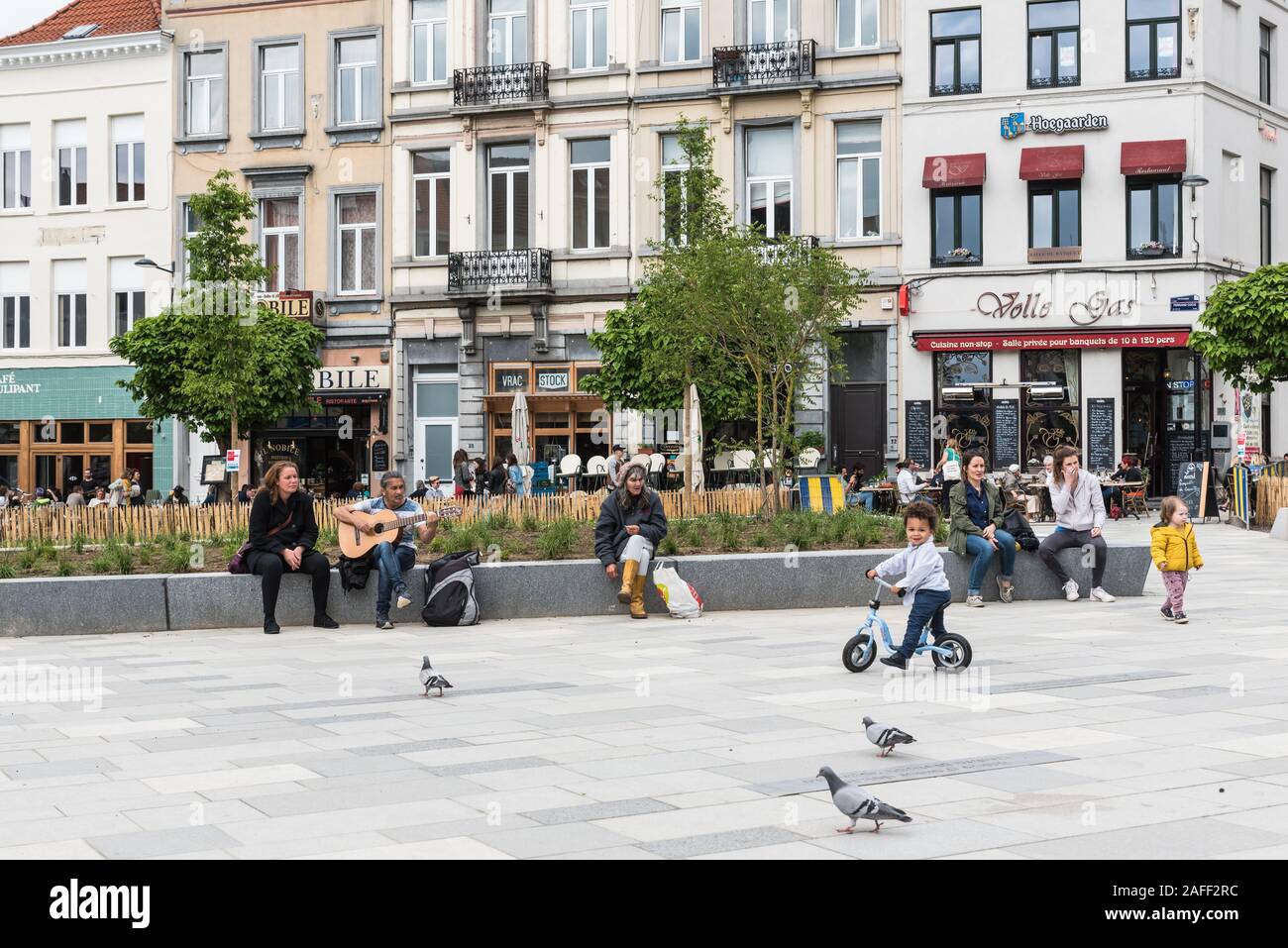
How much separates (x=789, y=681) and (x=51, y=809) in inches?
215

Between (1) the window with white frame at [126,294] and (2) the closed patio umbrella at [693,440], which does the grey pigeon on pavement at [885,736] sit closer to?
(2) the closed patio umbrella at [693,440]

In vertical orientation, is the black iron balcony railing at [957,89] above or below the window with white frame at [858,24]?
below

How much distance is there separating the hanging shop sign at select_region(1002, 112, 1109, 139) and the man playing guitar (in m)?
22.7

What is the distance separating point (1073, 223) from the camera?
3500cm

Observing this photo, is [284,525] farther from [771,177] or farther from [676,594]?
[771,177]

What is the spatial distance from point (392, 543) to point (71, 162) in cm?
3084

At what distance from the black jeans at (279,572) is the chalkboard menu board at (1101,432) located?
74.7 ft

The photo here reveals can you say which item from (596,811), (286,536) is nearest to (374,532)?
(286,536)

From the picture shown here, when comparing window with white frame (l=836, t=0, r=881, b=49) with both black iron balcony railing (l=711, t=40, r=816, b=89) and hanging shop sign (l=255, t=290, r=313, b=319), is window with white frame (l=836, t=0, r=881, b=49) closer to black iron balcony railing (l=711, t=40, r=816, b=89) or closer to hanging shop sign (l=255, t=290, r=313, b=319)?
black iron balcony railing (l=711, t=40, r=816, b=89)

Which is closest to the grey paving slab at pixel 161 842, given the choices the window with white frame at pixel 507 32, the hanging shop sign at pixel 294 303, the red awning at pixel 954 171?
the red awning at pixel 954 171

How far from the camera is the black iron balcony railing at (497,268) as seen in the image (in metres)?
37.6

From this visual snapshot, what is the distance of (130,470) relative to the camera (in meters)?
40.7

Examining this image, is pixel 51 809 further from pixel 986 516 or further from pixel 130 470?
pixel 130 470

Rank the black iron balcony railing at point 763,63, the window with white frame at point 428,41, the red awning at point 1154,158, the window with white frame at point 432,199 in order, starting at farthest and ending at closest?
the window with white frame at point 432,199
the window with white frame at point 428,41
the black iron balcony railing at point 763,63
the red awning at point 1154,158
